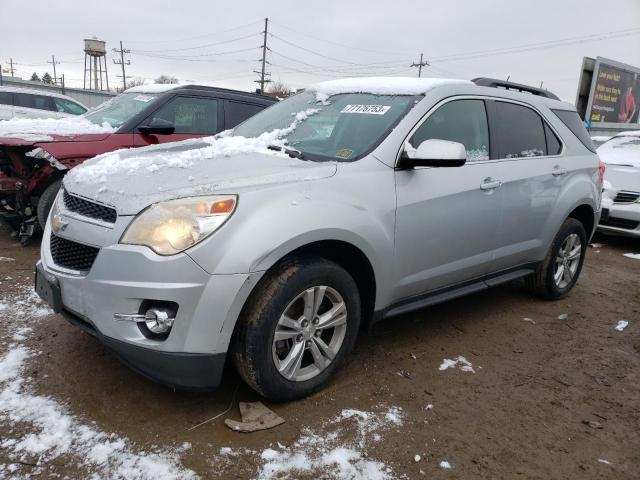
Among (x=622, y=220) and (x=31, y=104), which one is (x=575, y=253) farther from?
(x=31, y=104)

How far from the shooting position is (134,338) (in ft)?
7.25

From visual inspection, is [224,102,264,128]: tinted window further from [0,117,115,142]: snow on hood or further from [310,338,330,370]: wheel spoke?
[310,338,330,370]: wheel spoke

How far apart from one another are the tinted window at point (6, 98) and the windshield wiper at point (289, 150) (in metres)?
11.2

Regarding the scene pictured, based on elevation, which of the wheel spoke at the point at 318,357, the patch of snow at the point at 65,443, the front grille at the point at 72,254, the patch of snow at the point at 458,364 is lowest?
the patch of snow at the point at 65,443

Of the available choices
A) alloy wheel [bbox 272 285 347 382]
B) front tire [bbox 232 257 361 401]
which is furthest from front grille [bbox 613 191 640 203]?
alloy wheel [bbox 272 285 347 382]

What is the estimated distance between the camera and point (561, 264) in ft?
14.7

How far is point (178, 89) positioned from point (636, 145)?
718 centimetres

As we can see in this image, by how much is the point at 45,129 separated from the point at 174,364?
3.97 m

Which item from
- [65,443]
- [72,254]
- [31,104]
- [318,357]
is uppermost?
[31,104]

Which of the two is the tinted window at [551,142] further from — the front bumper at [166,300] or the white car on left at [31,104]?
the white car on left at [31,104]

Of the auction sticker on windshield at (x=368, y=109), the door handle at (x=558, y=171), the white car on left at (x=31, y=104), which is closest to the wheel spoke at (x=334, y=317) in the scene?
the auction sticker on windshield at (x=368, y=109)

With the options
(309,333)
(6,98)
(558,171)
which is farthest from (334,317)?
(6,98)

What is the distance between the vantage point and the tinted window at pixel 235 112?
20.2 ft

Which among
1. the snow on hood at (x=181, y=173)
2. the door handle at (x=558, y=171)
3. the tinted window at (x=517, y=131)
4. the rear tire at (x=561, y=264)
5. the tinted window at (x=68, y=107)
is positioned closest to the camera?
the snow on hood at (x=181, y=173)
